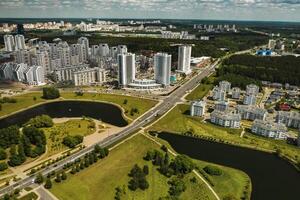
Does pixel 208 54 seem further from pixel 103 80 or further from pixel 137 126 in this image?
pixel 137 126

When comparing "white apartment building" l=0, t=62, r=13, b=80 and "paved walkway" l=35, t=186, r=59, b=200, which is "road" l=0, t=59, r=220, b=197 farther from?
"white apartment building" l=0, t=62, r=13, b=80

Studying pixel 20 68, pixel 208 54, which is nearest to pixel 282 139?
pixel 20 68

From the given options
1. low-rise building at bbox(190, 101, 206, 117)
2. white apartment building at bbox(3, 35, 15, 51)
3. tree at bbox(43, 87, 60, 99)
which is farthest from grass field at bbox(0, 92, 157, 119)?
white apartment building at bbox(3, 35, 15, 51)

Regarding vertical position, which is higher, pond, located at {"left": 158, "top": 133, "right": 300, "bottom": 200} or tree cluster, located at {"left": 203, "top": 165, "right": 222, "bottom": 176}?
tree cluster, located at {"left": 203, "top": 165, "right": 222, "bottom": 176}

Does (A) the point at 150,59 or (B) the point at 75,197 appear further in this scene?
(A) the point at 150,59

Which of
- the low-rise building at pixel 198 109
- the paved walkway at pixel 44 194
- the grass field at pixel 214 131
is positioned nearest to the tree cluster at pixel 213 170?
the grass field at pixel 214 131

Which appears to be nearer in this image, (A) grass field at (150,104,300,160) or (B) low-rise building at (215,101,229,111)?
(A) grass field at (150,104,300,160)

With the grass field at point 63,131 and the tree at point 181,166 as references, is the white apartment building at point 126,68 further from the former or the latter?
the tree at point 181,166
